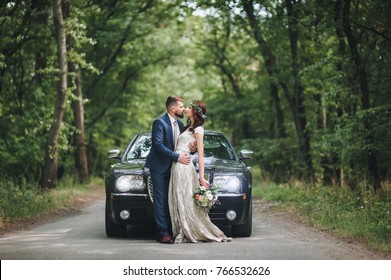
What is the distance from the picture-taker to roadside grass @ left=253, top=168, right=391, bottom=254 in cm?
859

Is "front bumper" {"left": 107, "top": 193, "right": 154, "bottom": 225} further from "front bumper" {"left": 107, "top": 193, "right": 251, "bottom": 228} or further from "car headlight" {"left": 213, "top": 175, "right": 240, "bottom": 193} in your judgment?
"car headlight" {"left": 213, "top": 175, "right": 240, "bottom": 193}

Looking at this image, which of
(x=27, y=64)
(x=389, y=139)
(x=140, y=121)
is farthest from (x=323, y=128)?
(x=140, y=121)

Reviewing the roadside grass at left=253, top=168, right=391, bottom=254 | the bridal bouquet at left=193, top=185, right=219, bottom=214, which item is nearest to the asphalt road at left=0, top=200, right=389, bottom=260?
the roadside grass at left=253, top=168, right=391, bottom=254

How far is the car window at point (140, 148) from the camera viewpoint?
1031 cm

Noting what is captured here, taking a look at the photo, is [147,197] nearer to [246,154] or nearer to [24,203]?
[246,154]

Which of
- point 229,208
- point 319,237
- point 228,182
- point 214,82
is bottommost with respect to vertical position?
point 319,237

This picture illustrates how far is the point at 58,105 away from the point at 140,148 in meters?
7.33

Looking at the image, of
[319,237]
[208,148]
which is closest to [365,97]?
[208,148]

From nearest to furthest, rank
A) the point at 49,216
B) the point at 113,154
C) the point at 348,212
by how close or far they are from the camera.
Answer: the point at 113,154, the point at 348,212, the point at 49,216

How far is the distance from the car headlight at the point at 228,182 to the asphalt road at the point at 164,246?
30.1 inches

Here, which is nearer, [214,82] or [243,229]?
[243,229]

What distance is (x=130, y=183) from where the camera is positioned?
9000 mm

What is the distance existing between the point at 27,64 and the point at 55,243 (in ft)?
44.1

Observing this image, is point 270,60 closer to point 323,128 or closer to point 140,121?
point 323,128
